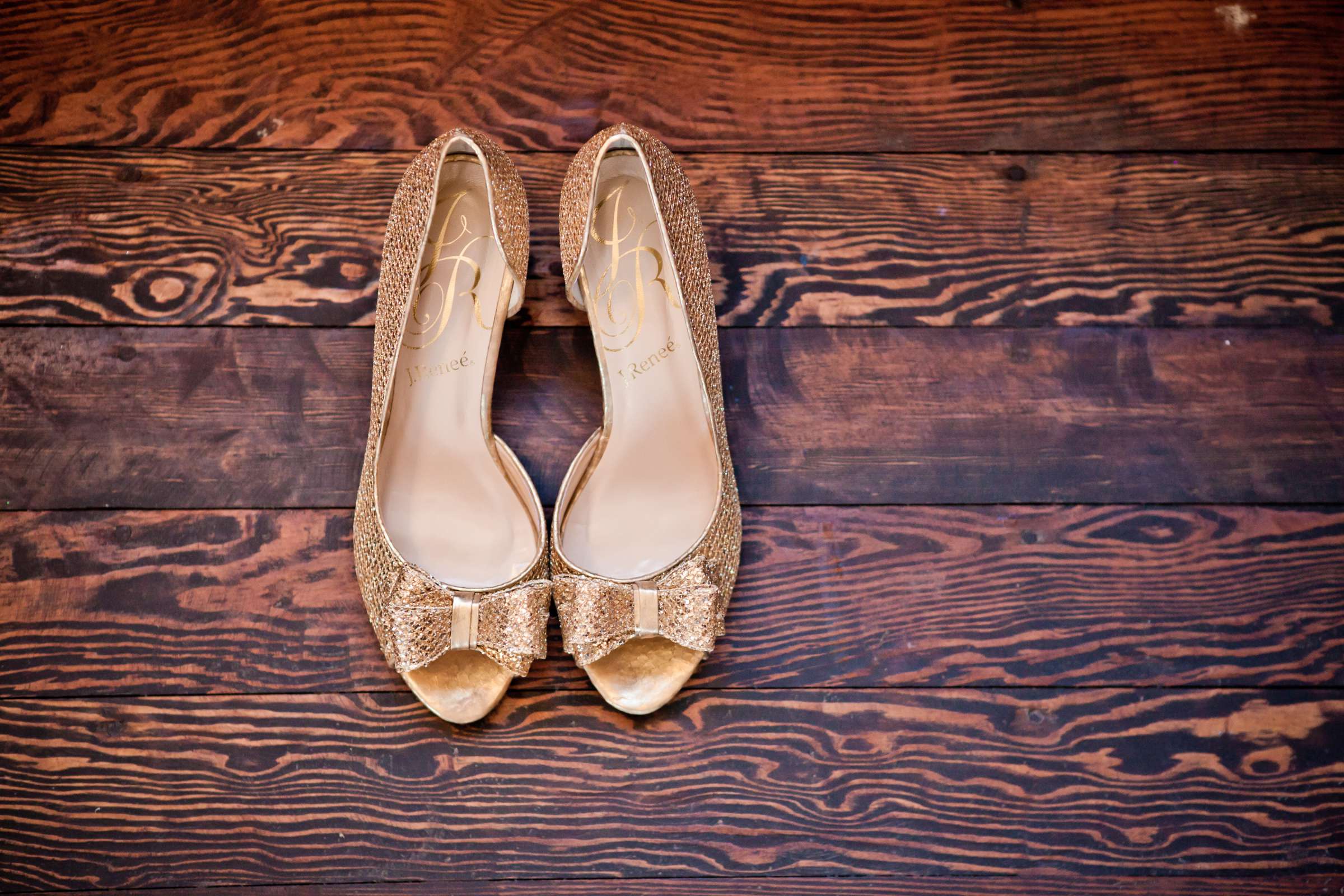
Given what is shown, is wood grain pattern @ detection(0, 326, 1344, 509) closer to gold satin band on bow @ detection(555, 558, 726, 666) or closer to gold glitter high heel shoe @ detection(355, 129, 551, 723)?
gold glitter high heel shoe @ detection(355, 129, 551, 723)

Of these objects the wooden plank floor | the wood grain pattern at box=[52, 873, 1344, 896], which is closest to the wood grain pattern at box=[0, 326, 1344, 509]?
the wooden plank floor

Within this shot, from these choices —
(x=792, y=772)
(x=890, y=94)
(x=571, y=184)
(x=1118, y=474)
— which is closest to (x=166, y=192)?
(x=571, y=184)

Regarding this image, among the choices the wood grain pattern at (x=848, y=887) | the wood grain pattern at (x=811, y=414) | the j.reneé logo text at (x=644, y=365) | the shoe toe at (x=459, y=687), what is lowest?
the wood grain pattern at (x=848, y=887)

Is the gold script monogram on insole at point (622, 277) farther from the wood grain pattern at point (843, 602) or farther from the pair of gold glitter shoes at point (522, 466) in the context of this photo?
the wood grain pattern at point (843, 602)

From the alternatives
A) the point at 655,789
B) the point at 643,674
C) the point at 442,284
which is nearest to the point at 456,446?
the point at 442,284

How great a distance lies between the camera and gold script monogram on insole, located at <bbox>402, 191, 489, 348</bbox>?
1.04 metres

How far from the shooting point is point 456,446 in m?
1.02

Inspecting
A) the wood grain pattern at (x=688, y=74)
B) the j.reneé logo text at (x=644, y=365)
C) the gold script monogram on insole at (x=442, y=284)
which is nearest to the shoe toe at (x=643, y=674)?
the j.reneé logo text at (x=644, y=365)

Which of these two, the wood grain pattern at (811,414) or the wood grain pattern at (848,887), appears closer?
the wood grain pattern at (848,887)

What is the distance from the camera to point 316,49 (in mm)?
1145

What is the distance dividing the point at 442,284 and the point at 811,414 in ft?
1.48

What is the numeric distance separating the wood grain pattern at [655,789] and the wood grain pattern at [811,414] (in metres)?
0.24

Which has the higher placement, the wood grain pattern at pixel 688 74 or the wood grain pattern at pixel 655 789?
the wood grain pattern at pixel 688 74

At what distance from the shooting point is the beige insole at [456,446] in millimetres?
952
